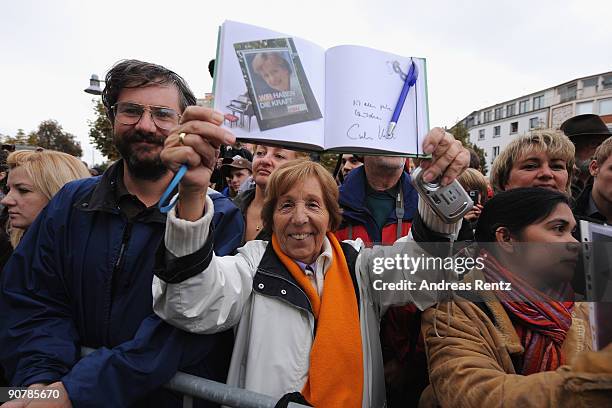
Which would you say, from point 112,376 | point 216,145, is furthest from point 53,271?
point 216,145

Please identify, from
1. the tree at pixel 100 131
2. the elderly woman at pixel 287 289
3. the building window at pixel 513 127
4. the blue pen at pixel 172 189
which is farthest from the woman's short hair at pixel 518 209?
the building window at pixel 513 127

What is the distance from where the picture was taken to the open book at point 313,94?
56.6 inches

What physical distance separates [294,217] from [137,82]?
85cm

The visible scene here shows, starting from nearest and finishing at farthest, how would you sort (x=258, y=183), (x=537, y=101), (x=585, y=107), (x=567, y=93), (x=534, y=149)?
(x=534, y=149) < (x=258, y=183) < (x=585, y=107) < (x=567, y=93) < (x=537, y=101)

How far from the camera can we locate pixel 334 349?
4.74 ft

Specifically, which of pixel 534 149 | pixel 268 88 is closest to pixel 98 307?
pixel 268 88

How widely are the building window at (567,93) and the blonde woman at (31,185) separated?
54.2 meters

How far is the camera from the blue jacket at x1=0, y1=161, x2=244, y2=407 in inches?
54.0

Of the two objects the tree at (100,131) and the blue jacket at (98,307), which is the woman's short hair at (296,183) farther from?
the tree at (100,131)

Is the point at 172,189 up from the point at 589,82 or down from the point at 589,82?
down

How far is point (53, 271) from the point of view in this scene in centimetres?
159

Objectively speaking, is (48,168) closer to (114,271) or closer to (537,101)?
(114,271)

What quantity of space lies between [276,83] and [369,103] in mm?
366
